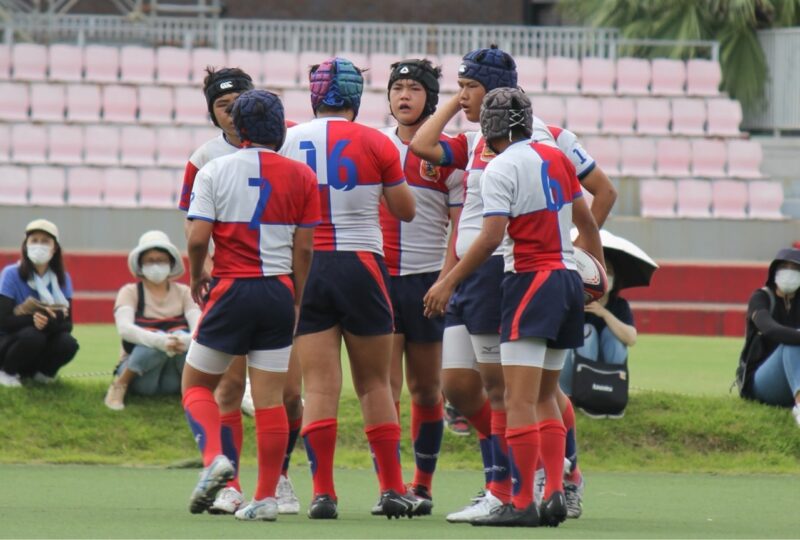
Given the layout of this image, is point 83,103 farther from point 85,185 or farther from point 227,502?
point 227,502

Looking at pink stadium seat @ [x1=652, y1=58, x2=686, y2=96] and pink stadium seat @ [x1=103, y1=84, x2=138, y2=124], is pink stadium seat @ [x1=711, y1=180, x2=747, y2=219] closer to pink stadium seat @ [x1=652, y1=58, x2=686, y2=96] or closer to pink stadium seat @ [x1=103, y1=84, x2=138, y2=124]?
pink stadium seat @ [x1=652, y1=58, x2=686, y2=96]

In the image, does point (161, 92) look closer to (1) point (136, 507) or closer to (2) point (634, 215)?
(2) point (634, 215)

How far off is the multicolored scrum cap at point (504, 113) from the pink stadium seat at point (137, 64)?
17042 millimetres

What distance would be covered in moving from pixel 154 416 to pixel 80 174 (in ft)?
38.6

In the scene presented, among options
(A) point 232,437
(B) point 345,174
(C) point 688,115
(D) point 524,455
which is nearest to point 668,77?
(C) point 688,115

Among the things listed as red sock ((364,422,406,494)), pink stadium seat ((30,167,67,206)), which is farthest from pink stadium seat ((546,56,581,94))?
red sock ((364,422,406,494))

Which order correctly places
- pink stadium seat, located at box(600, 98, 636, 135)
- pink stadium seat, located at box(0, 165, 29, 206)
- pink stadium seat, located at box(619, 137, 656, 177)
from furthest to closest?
pink stadium seat, located at box(600, 98, 636, 135) < pink stadium seat, located at box(619, 137, 656, 177) < pink stadium seat, located at box(0, 165, 29, 206)

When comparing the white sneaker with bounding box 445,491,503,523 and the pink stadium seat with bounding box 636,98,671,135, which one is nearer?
the white sneaker with bounding box 445,491,503,523

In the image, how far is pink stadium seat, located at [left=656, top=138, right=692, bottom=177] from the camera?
72.8 ft

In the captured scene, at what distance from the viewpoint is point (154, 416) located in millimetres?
9844

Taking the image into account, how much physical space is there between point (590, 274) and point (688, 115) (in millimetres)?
16546

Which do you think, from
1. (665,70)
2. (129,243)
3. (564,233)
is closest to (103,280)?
(129,243)

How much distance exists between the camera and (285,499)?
7086 mm

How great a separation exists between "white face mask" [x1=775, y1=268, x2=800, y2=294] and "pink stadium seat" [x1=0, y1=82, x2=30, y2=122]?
1455cm
